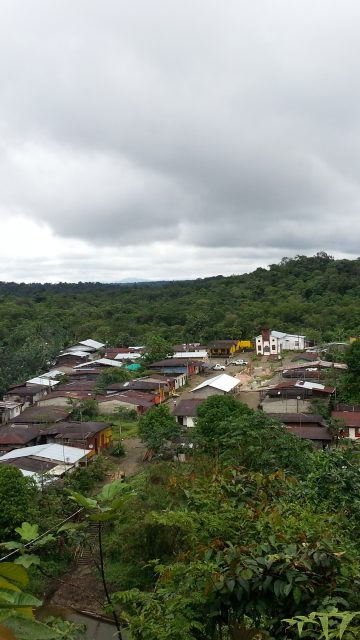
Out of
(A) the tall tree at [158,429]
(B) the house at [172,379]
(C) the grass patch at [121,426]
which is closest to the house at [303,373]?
(B) the house at [172,379]

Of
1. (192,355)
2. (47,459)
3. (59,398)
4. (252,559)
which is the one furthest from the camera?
(192,355)

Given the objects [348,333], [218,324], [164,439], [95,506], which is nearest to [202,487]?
[95,506]

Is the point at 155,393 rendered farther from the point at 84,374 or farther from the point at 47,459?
the point at 47,459

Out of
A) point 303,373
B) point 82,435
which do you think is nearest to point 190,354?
point 303,373

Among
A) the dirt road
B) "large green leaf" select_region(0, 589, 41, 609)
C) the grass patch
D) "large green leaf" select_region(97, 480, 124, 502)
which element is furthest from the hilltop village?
"large green leaf" select_region(0, 589, 41, 609)

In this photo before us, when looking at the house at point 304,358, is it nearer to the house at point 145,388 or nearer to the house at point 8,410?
the house at point 145,388
